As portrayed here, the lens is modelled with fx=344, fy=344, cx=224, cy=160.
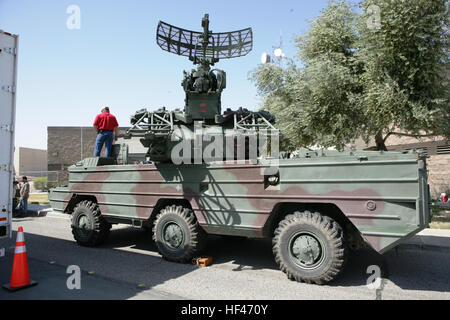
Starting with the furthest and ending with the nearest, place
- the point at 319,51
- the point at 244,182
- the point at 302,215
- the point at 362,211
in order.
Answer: the point at 319,51 < the point at 244,182 < the point at 302,215 < the point at 362,211

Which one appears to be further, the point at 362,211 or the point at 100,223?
the point at 100,223

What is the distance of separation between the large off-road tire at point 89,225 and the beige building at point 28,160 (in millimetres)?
42546

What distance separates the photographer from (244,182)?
5.33m

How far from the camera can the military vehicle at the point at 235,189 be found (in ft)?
14.3

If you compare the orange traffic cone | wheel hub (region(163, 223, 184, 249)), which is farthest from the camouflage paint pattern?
the orange traffic cone

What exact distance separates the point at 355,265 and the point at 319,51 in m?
9.60

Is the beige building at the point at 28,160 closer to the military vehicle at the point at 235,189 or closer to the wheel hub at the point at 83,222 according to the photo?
the wheel hub at the point at 83,222

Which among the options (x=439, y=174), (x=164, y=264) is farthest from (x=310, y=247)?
(x=439, y=174)

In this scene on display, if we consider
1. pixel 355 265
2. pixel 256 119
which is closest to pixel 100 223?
pixel 256 119

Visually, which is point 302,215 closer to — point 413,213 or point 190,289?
point 413,213

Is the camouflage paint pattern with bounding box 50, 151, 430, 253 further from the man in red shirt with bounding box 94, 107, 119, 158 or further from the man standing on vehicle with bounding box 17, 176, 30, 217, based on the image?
the man standing on vehicle with bounding box 17, 176, 30, 217

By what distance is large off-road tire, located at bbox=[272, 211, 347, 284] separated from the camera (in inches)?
180

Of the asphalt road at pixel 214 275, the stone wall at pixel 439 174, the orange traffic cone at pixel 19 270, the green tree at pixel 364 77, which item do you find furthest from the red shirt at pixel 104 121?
the stone wall at pixel 439 174

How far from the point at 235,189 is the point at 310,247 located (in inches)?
56.5
